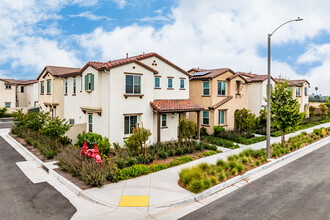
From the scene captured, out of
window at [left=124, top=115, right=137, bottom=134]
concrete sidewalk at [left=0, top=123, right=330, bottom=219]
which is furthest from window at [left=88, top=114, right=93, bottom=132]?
concrete sidewalk at [left=0, top=123, right=330, bottom=219]

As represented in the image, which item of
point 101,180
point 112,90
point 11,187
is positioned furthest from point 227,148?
point 11,187

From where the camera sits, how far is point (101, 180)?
32.2ft

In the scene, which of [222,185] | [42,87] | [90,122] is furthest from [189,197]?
[42,87]

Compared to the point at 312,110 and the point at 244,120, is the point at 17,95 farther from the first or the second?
the point at 312,110

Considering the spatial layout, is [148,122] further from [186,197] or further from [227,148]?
[186,197]

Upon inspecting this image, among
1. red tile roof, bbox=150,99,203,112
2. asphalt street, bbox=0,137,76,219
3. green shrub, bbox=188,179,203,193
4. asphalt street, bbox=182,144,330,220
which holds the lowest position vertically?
asphalt street, bbox=182,144,330,220

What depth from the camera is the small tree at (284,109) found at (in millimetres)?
17469

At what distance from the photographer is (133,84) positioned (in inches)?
659

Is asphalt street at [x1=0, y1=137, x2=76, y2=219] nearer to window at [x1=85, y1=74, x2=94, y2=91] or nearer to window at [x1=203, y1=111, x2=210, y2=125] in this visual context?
window at [x1=85, y1=74, x2=94, y2=91]

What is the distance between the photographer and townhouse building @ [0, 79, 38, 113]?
42.6m

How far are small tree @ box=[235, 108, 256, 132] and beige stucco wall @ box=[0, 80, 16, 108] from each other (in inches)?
1584

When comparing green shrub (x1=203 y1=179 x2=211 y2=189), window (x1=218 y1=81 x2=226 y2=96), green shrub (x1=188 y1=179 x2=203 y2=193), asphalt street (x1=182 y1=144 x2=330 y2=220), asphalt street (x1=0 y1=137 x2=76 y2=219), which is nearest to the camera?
asphalt street (x1=0 y1=137 x2=76 y2=219)

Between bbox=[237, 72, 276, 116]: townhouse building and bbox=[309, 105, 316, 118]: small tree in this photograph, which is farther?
bbox=[309, 105, 316, 118]: small tree

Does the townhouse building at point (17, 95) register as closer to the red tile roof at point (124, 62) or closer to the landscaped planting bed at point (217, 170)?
the red tile roof at point (124, 62)
